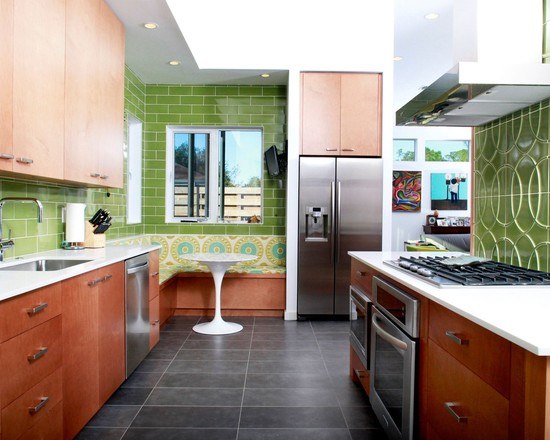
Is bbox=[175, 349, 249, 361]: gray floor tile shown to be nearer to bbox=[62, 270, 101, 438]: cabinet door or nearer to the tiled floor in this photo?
the tiled floor

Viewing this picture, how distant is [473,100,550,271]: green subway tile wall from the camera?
6.25 feet

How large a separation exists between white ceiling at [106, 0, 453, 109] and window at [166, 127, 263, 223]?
667 mm

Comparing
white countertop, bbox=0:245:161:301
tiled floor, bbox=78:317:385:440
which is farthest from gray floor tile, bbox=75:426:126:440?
white countertop, bbox=0:245:161:301

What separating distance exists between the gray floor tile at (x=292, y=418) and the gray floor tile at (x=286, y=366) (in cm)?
59

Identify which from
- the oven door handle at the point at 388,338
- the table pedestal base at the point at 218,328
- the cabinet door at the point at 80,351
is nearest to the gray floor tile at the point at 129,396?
Answer: the cabinet door at the point at 80,351

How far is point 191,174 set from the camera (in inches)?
206

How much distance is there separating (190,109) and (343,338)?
307 cm

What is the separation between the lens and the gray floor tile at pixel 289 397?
2.52 metres

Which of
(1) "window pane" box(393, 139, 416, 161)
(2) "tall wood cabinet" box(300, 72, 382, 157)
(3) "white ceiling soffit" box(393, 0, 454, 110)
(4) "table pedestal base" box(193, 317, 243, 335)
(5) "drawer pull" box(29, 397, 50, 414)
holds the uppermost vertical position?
(3) "white ceiling soffit" box(393, 0, 454, 110)

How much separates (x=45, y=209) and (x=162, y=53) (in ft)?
6.34

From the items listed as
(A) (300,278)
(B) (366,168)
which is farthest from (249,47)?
(A) (300,278)

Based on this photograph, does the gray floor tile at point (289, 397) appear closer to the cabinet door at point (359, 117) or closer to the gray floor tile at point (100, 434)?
the gray floor tile at point (100, 434)

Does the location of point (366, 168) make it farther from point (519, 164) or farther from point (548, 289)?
point (548, 289)

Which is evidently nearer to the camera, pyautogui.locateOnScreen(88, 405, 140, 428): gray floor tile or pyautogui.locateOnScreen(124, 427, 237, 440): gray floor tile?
pyautogui.locateOnScreen(124, 427, 237, 440): gray floor tile
